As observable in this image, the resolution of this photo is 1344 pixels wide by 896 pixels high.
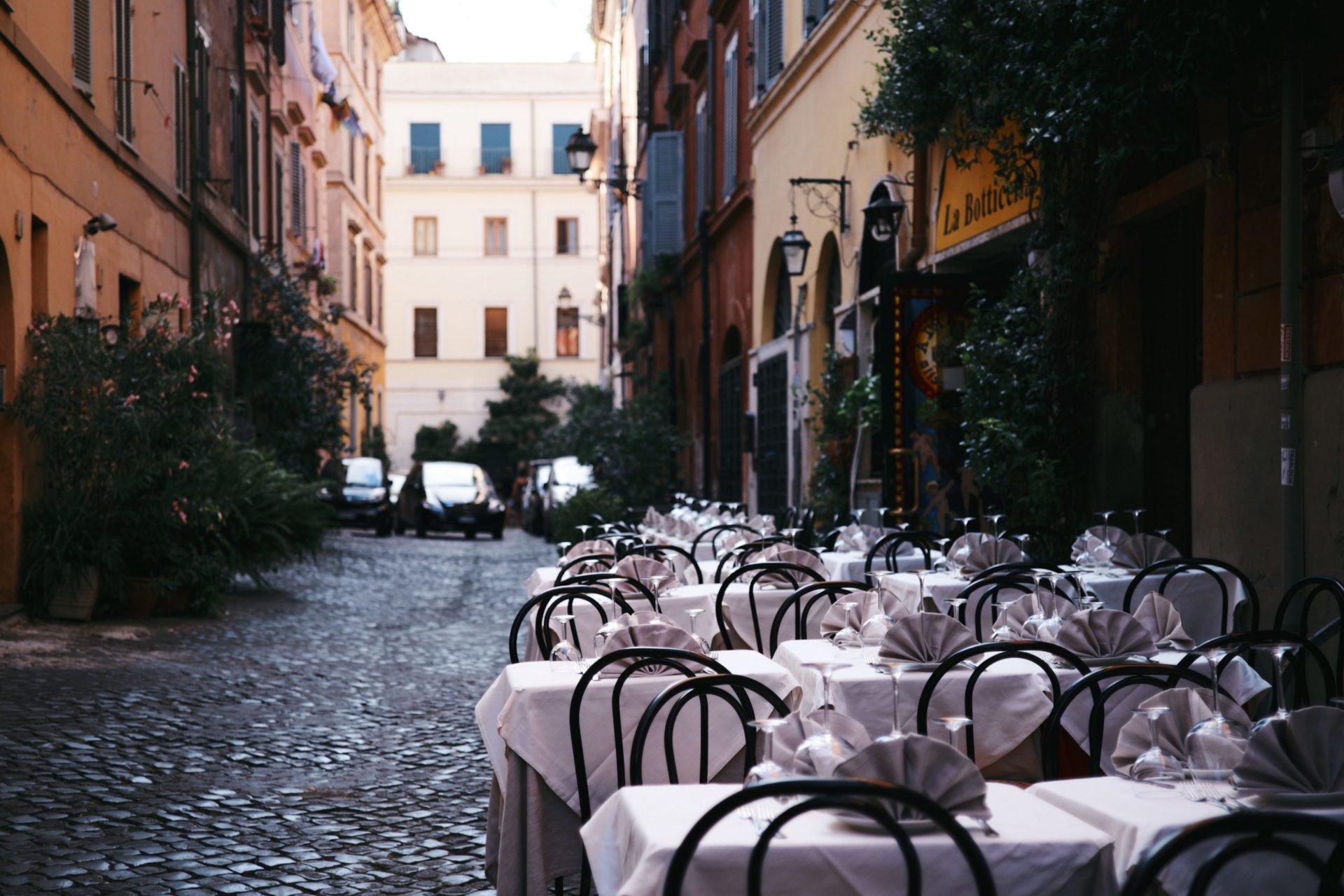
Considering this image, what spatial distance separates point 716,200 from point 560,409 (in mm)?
26503

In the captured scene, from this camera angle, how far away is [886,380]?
11.2 metres

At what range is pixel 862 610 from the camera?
559 centimetres

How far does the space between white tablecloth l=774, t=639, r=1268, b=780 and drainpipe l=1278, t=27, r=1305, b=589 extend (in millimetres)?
2167

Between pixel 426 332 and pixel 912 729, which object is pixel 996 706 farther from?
pixel 426 332

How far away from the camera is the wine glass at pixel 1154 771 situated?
321 cm

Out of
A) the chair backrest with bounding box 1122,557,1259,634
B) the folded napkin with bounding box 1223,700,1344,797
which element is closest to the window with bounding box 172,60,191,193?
the chair backrest with bounding box 1122,557,1259,634

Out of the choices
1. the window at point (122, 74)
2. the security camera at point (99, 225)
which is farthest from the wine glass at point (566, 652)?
the window at point (122, 74)

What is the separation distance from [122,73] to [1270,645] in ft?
42.9

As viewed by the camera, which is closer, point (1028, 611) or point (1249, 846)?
point (1249, 846)

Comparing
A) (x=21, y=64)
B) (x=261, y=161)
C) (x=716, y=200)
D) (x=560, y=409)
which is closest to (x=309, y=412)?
(x=261, y=161)

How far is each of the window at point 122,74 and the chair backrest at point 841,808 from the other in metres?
12.8

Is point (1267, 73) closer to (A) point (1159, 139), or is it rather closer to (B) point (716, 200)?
(A) point (1159, 139)

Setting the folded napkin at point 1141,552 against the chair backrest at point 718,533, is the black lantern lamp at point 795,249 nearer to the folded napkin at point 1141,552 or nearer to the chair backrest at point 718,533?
the chair backrest at point 718,533

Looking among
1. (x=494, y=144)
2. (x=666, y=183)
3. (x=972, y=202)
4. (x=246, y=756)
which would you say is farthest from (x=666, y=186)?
(x=494, y=144)
